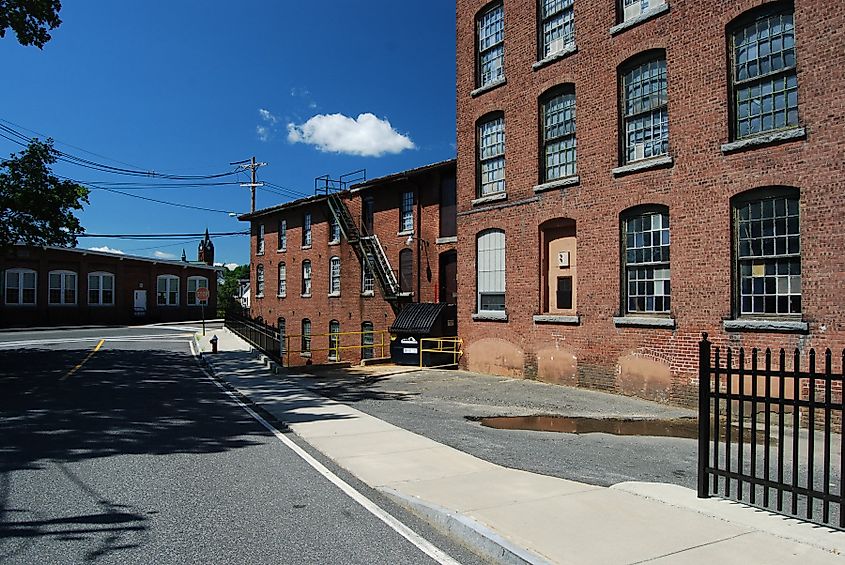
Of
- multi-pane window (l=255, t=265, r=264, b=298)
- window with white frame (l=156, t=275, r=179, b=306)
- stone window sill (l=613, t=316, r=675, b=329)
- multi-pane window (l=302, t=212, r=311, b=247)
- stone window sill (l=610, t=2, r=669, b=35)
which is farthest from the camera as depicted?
window with white frame (l=156, t=275, r=179, b=306)

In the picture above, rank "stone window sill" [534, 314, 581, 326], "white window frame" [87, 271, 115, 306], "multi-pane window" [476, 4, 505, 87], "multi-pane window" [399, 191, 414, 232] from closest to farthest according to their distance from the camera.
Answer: "stone window sill" [534, 314, 581, 326] < "multi-pane window" [476, 4, 505, 87] < "multi-pane window" [399, 191, 414, 232] < "white window frame" [87, 271, 115, 306]

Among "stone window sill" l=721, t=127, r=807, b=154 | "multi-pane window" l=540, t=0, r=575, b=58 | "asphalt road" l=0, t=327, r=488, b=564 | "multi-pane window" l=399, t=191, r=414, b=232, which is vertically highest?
"multi-pane window" l=540, t=0, r=575, b=58

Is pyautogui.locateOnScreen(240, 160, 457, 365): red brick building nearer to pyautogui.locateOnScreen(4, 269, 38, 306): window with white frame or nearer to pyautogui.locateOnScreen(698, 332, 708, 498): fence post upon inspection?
pyautogui.locateOnScreen(698, 332, 708, 498): fence post

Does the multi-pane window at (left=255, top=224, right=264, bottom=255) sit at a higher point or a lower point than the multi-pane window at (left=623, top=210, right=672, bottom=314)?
higher

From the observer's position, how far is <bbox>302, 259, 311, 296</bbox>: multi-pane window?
112 ft

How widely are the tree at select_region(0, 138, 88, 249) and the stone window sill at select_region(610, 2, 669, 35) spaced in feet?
57.5

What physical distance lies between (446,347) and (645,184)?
31.7 feet

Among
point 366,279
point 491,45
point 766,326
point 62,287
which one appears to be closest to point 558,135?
point 491,45

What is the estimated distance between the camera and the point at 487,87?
19.0 metres

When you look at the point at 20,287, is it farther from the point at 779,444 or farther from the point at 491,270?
the point at 779,444

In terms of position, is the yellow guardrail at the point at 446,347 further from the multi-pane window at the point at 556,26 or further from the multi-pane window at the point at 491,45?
the multi-pane window at the point at 556,26

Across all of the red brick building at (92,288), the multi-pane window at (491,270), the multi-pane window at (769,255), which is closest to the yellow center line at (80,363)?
Answer: the multi-pane window at (491,270)

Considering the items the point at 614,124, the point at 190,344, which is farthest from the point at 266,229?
the point at 614,124

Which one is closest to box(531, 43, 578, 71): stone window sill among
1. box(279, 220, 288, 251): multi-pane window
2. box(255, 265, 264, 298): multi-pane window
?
box(279, 220, 288, 251): multi-pane window
